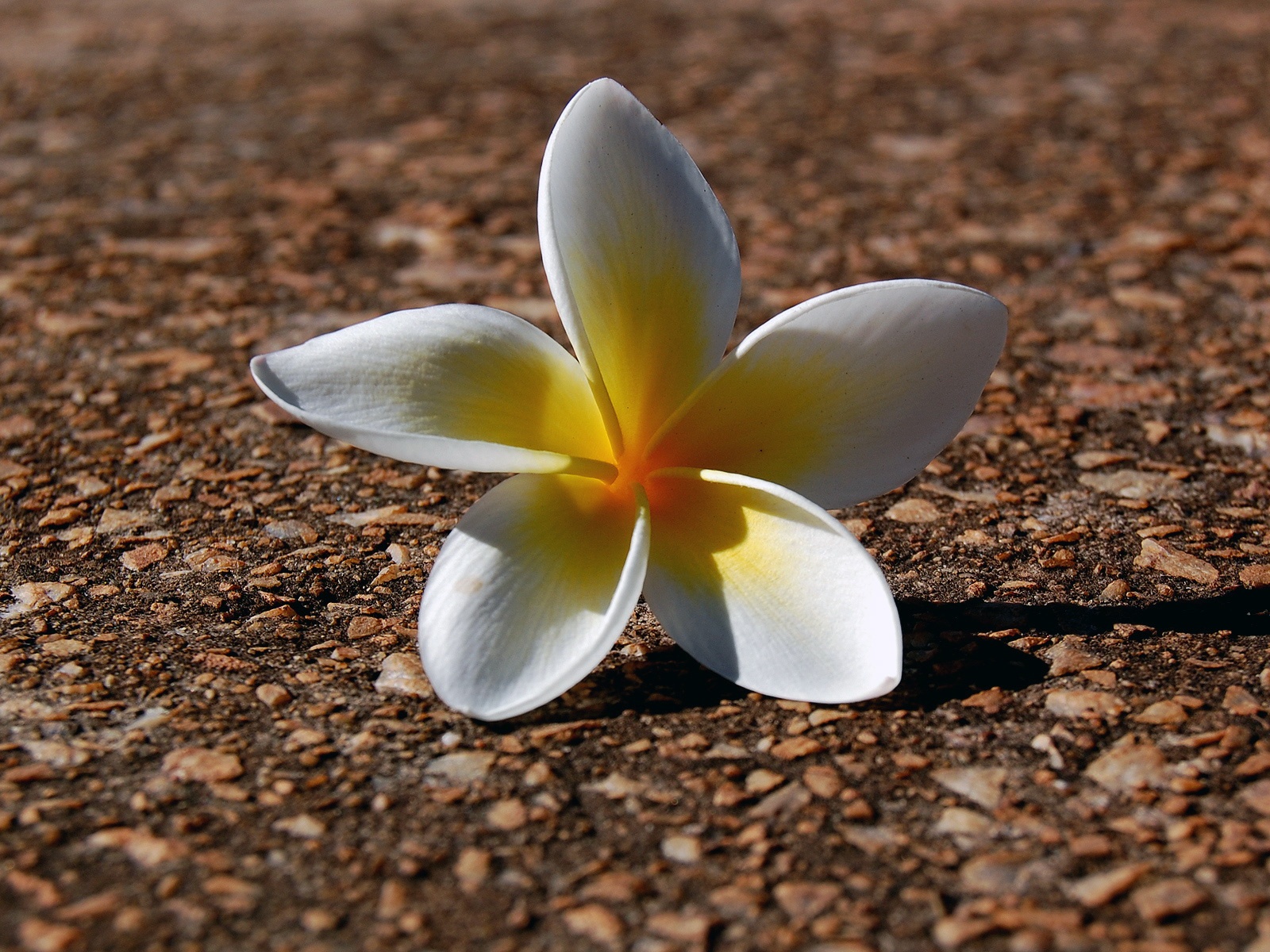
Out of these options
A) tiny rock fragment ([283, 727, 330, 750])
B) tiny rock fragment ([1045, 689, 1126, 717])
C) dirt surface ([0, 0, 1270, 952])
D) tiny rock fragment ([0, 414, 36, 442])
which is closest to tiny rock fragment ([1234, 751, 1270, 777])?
dirt surface ([0, 0, 1270, 952])

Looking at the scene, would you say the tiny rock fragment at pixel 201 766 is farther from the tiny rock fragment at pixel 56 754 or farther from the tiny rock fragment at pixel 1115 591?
the tiny rock fragment at pixel 1115 591

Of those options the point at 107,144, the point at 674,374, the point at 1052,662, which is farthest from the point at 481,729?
the point at 107,144

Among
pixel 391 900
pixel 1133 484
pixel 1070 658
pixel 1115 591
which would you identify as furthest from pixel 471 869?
pixel 1133 484

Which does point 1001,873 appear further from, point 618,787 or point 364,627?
point 364,627

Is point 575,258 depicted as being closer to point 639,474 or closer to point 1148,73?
point 639,474

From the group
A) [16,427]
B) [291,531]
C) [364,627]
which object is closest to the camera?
[364,627]

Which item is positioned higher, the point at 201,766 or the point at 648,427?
the point at 648,427
